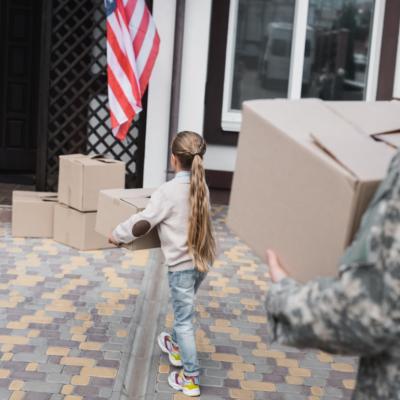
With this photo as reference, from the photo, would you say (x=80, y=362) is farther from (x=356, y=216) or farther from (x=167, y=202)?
(x=356, y=216)

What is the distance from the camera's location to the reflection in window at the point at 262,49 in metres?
9.09

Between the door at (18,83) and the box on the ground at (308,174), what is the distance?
8191 millimetres

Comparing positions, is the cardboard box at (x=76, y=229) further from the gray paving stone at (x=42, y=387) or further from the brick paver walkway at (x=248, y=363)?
the gray paving stone at (x=42, y=387)

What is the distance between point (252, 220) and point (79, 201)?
4.57 meters

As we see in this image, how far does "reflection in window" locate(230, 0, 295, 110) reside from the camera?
9.09 m

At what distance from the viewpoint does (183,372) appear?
390cm

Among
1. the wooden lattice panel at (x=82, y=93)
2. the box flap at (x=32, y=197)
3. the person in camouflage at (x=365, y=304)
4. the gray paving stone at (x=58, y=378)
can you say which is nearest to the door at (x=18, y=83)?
the wooden lattice panel at (x=82, y=93)

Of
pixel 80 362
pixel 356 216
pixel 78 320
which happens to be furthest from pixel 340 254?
pixel 78 320

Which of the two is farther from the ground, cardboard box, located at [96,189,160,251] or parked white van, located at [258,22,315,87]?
parked white van, located at [258,22,315,87]

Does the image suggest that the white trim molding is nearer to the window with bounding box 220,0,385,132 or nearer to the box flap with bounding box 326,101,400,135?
the window with bounding box 220,0,385,132

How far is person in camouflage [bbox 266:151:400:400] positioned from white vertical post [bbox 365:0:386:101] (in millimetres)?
7855

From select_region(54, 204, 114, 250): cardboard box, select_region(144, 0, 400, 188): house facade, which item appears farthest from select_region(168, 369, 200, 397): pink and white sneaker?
select_region(144, 0, 400, 188): house facade

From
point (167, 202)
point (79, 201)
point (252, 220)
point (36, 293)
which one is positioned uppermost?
point (252, 220)

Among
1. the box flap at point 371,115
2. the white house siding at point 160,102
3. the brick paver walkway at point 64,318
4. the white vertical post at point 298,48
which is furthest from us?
the white vertical post at point 298,48
